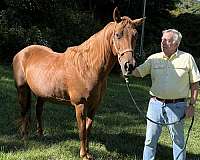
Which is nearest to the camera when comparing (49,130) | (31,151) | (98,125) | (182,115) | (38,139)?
(182,115)

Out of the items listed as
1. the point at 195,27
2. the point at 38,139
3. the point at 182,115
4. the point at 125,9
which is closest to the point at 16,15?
the point at 125,9

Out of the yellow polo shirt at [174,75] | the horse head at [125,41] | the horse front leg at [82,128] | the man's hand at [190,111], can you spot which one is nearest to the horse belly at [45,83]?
the horse front leg at [82,128]

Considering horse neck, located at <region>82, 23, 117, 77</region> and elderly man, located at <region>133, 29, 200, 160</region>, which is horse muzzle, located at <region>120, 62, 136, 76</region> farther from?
horse neck, located at <region>82, 23, 117, 77</region>

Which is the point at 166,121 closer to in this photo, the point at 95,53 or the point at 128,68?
the point at 128,68

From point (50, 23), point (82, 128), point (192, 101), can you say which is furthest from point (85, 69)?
point (50, 23)

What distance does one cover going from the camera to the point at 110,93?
11742 mm

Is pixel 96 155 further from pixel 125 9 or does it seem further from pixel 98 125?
pixel 125 9

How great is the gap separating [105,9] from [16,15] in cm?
784

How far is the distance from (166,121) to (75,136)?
7.50 feet

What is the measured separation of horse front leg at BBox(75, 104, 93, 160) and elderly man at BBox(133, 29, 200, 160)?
97 cm

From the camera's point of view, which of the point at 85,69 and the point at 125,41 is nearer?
the point at 125,41

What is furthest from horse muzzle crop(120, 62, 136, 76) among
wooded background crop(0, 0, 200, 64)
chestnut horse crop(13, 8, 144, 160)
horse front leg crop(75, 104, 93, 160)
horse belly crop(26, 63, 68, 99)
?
wooded background crop(0, 0, 200, 64)

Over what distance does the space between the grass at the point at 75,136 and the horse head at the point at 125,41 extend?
5.44 ft

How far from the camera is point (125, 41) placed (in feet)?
16.8
